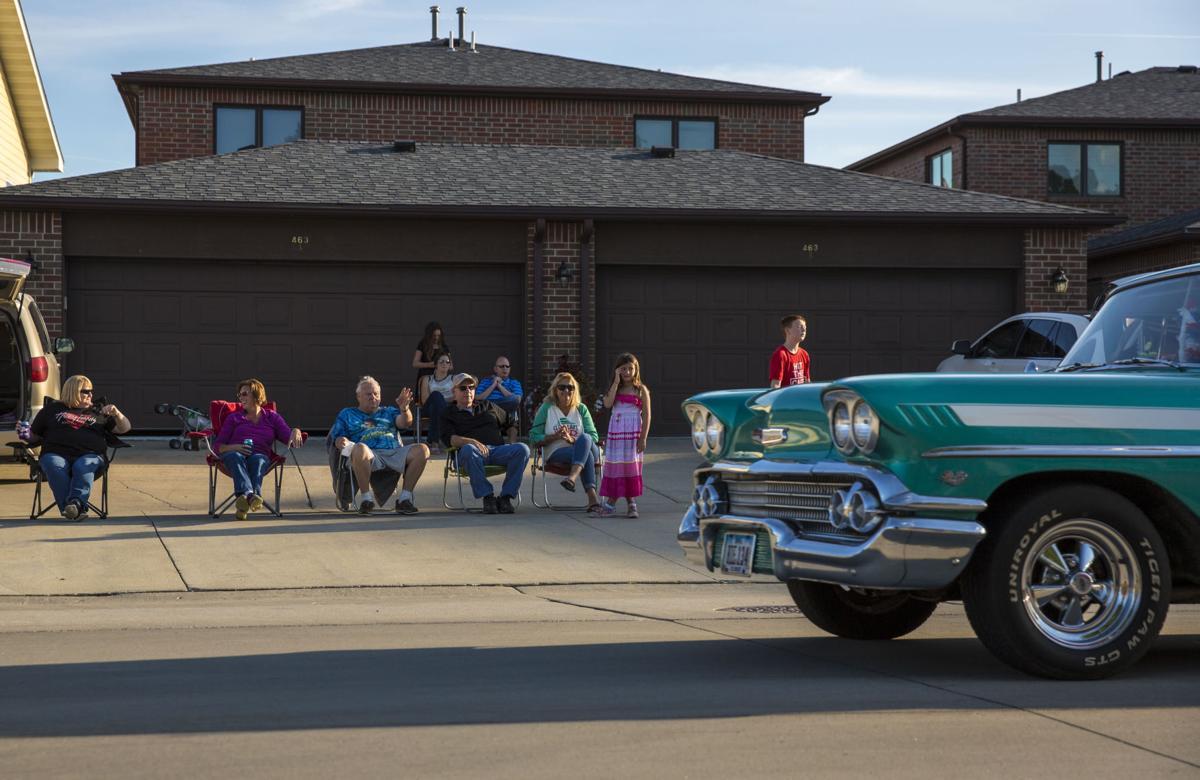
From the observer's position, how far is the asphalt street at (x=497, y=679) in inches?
195

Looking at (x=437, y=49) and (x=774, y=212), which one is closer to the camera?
(x=774, y=212)

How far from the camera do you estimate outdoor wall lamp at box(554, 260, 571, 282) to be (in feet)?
65.4

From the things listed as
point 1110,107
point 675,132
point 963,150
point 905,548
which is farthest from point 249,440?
point 1110,107

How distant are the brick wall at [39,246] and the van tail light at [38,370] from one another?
432 centimetres

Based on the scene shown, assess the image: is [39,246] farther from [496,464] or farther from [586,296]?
[496,464]

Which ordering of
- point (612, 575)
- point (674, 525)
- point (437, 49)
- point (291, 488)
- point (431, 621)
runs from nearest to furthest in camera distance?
point (431, 621) < point (612, 575) < point (674, 525) < point (291, 488) < point (437, 49)

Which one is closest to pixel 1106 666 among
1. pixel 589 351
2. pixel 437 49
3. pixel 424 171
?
pixel 589 351

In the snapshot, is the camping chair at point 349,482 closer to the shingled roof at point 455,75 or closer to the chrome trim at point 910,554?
the chrome trim at point 910,554

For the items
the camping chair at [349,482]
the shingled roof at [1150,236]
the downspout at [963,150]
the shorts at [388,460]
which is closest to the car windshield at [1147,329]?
the shorts at [388,460]

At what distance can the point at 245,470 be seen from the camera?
1292cm

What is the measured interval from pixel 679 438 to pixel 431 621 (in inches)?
468

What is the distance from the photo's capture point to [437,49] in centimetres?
2980

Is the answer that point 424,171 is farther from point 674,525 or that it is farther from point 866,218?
point 674,525

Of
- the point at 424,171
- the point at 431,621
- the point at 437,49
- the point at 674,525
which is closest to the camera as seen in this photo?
the point at 431,621
